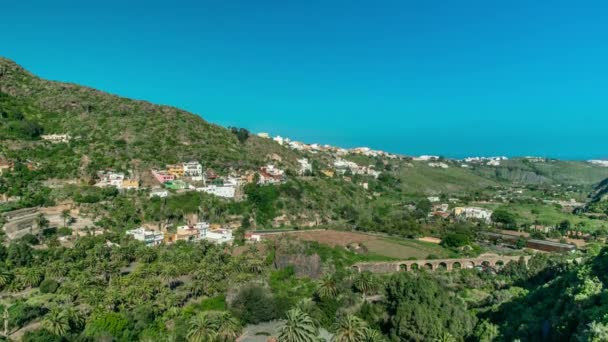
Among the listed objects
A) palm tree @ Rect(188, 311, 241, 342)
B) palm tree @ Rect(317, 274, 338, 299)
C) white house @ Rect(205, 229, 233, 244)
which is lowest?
palm tree @ Rect(188, 311, 241, 342)

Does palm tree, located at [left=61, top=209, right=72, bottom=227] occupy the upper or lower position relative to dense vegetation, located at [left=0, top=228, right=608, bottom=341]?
upper

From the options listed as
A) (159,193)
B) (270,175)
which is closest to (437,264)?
(270,175)

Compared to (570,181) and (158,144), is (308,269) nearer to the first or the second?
(158,144)

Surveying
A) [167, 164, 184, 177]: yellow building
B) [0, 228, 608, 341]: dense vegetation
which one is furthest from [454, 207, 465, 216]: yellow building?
[167, 164, 184, 177]: yellow building

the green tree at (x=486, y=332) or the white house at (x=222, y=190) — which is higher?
the white house at (x=222, y=190)

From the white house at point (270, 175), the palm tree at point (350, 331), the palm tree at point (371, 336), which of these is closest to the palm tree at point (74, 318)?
the palm tree at point (350, 331)

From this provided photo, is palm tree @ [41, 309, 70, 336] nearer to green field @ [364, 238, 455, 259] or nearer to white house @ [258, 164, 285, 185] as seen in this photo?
green field @ [364, 238, 455, 259]

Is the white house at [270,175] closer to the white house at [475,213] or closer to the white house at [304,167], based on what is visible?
the white house at [304,167]
